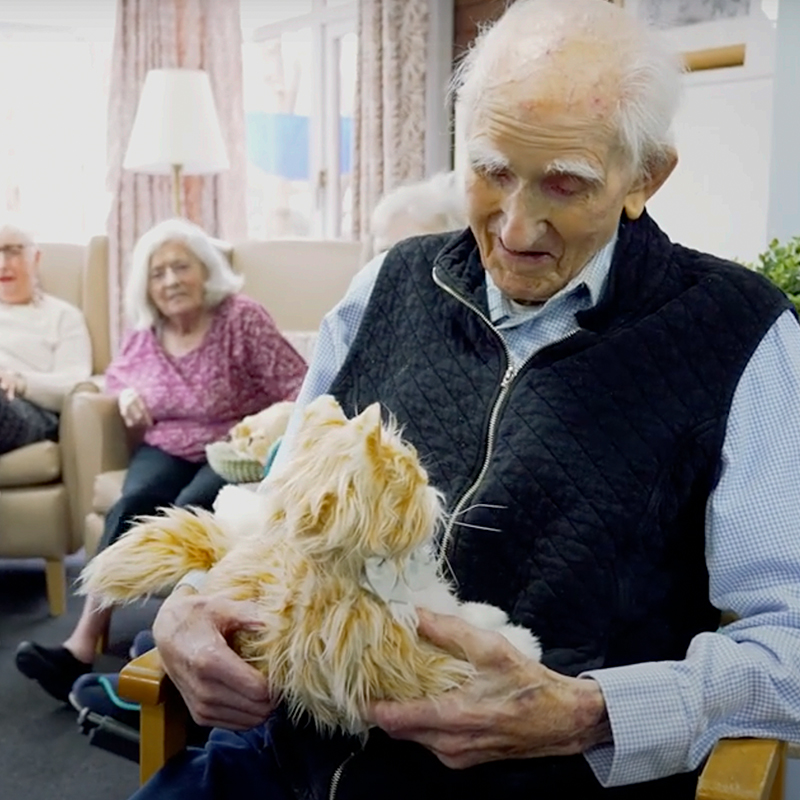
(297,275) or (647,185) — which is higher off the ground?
(647,185)

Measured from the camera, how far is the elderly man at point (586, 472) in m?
0.92

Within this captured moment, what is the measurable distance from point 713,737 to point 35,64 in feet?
16.4

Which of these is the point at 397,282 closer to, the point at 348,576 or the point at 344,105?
the point at 348,576

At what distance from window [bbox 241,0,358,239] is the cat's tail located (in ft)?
11.9

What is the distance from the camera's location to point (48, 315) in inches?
135

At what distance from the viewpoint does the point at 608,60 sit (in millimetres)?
Answer: 995

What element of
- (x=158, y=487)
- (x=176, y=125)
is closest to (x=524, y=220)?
(x=158, y=487)

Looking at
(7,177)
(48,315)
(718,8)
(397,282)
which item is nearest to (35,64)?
(7,177)

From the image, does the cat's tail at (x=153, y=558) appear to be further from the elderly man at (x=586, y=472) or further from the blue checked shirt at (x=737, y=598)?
the blue checked shirt at (x=737, y=598)

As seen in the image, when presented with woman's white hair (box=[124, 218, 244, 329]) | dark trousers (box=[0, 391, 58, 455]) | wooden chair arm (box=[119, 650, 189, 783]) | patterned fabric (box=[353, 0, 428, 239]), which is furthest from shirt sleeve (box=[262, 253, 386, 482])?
patterned fabric (box=[353, 0, 428, 239])

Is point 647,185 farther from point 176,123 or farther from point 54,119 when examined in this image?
point 54,119

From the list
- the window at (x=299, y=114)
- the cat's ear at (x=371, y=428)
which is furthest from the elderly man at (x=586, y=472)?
the window at (x=299, y=114)

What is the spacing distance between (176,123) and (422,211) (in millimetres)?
1833

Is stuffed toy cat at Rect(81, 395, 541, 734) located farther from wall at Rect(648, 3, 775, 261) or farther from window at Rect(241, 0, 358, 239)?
window at Rect(241, 0, 358, 239)
